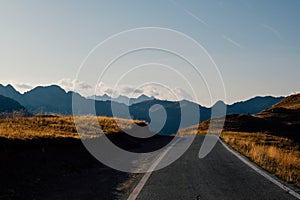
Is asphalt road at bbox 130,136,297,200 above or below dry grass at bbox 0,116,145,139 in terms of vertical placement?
below

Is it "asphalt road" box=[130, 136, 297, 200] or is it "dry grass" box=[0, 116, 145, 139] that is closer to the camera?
"asphalt road" box=[130, 136, 297, 200]

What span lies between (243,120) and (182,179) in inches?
2631

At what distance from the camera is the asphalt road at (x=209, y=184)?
8789mm

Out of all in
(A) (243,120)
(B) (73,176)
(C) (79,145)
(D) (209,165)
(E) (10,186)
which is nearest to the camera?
(E) (10,186)

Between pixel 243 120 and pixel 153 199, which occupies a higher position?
pixel 243 120

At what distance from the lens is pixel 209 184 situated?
1040 centimetres

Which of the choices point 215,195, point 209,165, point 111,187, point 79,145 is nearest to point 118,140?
point 79,145

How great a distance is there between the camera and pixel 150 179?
11.3 metres

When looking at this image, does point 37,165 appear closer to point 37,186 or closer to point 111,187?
point 37,186

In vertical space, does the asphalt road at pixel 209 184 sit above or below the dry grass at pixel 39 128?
below

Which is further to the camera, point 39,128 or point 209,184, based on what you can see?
point 39,128

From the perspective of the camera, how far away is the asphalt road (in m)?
8.79

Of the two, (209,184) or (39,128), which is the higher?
(39,128)

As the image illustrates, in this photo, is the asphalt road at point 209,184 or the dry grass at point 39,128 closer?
the asphalt road at point 209,184
